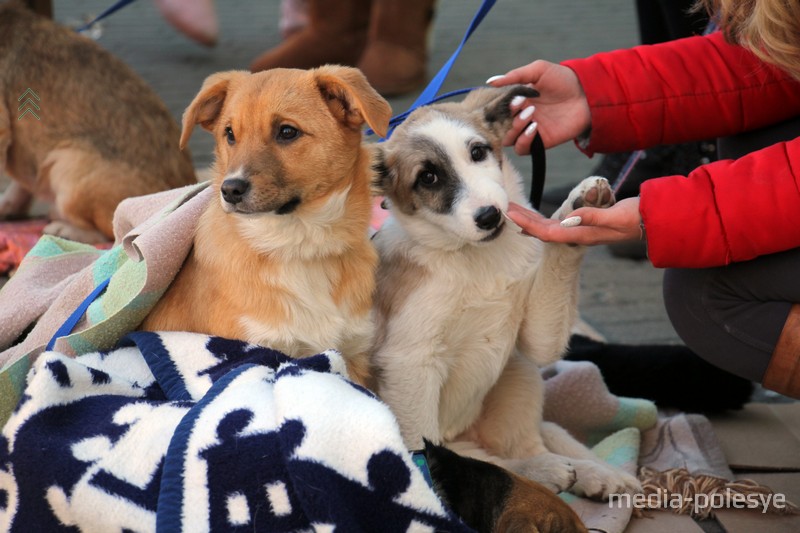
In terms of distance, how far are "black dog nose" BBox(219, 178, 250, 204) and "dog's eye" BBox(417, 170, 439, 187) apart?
54 centimetres

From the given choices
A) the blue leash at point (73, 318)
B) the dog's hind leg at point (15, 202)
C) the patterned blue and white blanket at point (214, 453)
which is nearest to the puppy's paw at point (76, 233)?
the dog's hind leg at point (15, 202)

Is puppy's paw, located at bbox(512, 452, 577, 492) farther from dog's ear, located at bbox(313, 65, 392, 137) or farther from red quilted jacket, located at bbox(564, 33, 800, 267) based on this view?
dog's ear, located at bbox(313, 65, 392, 137)

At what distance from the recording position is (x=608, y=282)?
4293mm

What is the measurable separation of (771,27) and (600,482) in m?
1.24

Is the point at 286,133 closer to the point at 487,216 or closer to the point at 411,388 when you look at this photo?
the point at 487,216

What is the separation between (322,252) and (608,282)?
2.38 m

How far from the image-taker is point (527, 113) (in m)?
2.62

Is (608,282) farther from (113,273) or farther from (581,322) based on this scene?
(113,273)

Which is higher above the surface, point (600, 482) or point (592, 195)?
point (592, 195)

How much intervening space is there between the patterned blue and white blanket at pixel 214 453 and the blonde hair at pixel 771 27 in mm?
1296

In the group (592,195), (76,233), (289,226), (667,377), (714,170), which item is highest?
(714,170)

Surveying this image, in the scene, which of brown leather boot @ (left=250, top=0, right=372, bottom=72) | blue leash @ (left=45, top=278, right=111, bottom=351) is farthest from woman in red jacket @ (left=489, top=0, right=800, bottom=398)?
brown leather boot @ (left=250, top=0, right=372, bottom=72)

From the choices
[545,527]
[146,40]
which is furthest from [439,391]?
[146,40]

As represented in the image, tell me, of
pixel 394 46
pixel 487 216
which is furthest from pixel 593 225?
pixel 394 46
